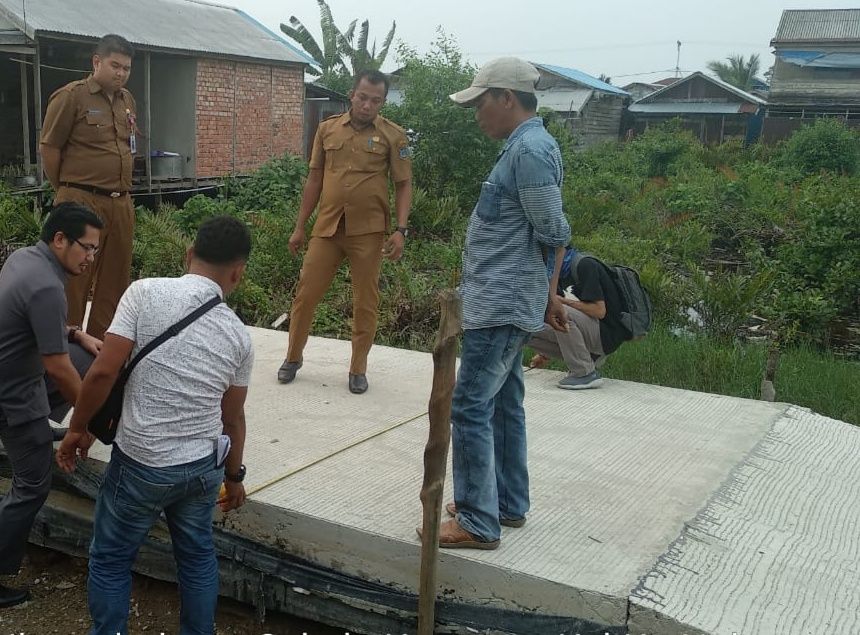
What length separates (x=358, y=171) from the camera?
189 inches

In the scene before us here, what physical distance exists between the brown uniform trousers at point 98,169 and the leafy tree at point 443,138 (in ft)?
28.0

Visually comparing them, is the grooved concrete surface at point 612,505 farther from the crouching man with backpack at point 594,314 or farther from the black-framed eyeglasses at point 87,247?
the black-framed eyeglasses at point 87,247

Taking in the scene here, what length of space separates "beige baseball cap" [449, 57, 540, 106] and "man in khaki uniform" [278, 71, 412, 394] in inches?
72.8

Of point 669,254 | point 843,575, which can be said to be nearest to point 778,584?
point 843,575

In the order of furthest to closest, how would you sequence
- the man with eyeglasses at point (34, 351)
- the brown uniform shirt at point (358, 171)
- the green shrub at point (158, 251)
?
the green shrub at point (158, 251), the brown uniform shirt at point (358, 171), the man with eyeglasses at point (34, 351)

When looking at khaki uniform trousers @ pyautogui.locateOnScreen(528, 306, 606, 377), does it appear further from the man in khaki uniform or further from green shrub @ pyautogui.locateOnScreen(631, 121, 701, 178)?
green shrub @ pyautogui.locateOnScreen(631, 121, 701, 178)

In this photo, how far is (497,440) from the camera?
10.2 ft

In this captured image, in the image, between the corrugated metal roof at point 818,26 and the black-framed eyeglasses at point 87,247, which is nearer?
the black-framed eyeglasses at point 87,247

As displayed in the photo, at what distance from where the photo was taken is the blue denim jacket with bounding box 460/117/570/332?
2842 mm

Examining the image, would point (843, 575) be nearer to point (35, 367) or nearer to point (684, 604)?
point (684, 604)

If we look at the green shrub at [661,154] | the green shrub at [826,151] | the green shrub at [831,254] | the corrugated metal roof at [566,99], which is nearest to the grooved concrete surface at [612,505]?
the green shrub at [831,254]

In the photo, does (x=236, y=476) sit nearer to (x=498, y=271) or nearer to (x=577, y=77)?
(x=498, y=271)

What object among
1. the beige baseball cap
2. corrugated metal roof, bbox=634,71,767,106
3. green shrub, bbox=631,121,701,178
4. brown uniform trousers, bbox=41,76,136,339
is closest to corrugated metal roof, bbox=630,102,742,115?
corrugated metal roof, bbox=634,71,767,106

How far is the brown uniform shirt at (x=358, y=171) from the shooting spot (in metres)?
4.74
